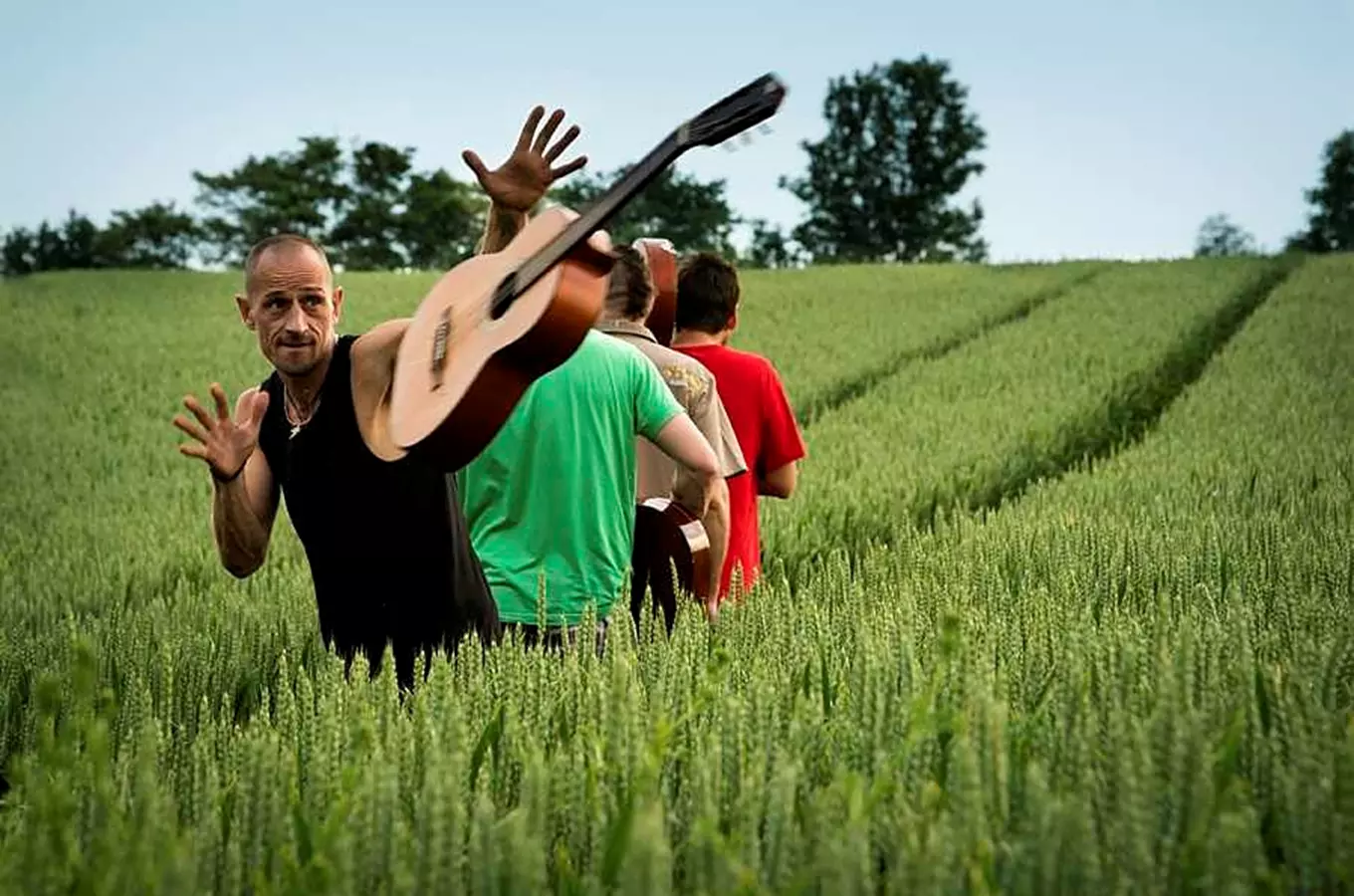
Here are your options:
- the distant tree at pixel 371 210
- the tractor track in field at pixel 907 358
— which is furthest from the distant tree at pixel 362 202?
the tractor track in field at pixel 907 358

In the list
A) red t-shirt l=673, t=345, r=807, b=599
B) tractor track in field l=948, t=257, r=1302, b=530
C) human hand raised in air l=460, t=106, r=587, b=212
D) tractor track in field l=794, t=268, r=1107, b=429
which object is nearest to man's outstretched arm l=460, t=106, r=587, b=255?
human hand raised in air l=460, t=106, r=587, b=212

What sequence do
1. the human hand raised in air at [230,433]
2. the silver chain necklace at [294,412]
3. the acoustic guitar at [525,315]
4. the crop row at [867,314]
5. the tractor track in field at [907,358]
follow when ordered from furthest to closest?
the crop row at [867,314] < the tractor track in field at [907,358] < the silver chain necklace at [294,412] < the human hand raised in air at [230,433] < the acoustic guitar at [525,315]

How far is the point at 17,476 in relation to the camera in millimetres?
10727

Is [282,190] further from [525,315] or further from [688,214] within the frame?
[525,315]

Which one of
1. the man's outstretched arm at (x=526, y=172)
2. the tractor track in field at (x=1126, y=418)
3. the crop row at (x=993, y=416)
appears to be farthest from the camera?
the tractor track in field at (x=1126, y=418)

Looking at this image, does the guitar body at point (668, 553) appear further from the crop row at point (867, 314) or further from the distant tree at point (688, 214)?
the distant tree at point (688, 214)

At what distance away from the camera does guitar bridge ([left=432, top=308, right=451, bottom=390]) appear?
2.54 metres

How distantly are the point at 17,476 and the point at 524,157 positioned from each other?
28.8 ft

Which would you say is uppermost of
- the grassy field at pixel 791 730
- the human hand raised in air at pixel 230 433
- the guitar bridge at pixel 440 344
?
the guitar bridge at pixel 440 344

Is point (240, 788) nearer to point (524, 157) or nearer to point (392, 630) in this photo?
point (392, 630)

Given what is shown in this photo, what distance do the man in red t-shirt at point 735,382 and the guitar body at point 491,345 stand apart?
1596 millimetres

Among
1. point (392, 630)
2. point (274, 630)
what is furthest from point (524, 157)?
point (274, 630)

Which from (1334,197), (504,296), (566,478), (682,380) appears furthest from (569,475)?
(1334,197)

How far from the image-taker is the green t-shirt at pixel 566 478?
11.2 feet
